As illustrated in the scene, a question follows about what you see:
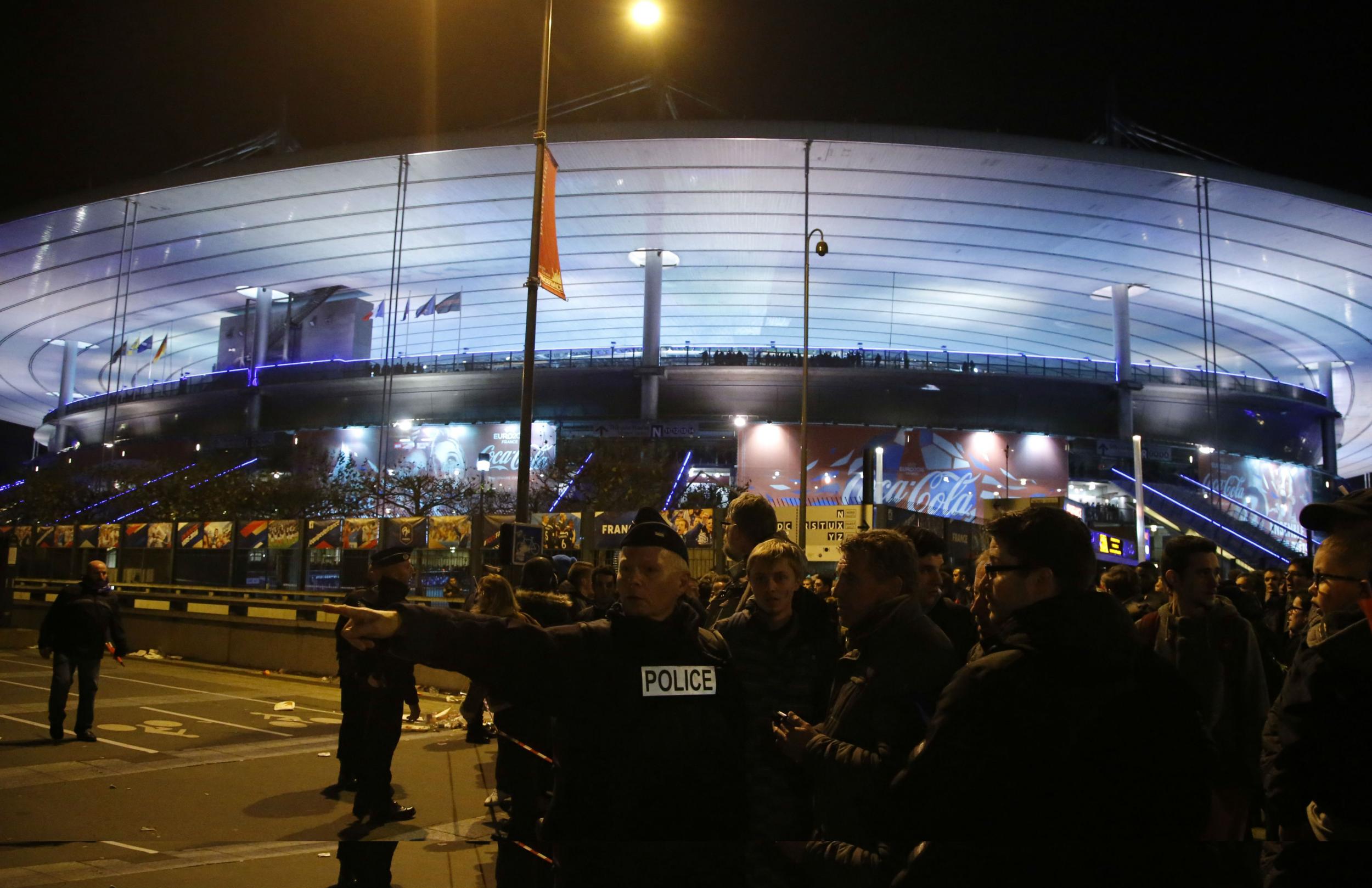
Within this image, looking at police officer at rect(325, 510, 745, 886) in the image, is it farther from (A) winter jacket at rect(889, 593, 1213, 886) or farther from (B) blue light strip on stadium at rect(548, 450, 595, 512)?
(B) blue light strip on stadium at rect(548, 450, 595, 512)

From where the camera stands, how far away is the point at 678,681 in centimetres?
260

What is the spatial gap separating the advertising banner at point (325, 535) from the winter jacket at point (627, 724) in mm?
17629

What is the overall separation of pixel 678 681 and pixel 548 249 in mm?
10467

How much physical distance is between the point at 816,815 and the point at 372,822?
5.22 m

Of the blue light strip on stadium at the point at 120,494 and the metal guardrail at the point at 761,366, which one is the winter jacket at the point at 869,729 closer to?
the metal guardrail at the point at 761,366

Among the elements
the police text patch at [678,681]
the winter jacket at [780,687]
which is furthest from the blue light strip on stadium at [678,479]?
the police text patch at [678,681]

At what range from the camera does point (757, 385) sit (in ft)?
145

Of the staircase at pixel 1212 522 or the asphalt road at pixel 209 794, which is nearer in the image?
the asphalt road at pixel 209 794

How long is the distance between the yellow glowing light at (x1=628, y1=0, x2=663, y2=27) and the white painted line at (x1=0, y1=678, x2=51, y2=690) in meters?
12.5

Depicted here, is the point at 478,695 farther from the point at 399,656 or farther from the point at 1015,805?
the point at 1015,805

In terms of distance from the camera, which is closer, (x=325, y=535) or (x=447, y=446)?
(x=325, y=535)

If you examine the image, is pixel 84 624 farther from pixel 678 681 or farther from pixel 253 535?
pixel 253 535

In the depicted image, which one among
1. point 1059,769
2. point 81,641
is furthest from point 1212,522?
point 1059,769

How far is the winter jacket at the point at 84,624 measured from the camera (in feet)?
33.2
